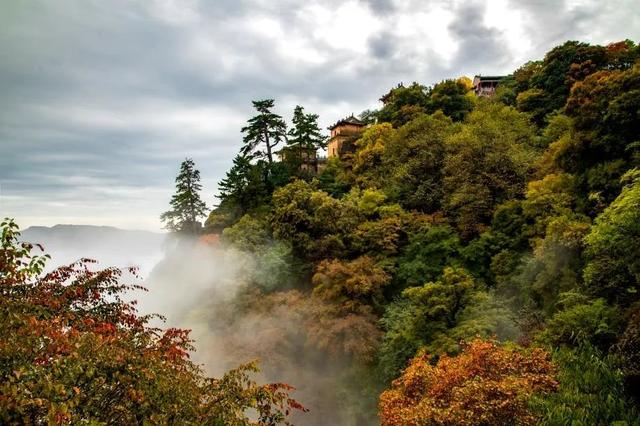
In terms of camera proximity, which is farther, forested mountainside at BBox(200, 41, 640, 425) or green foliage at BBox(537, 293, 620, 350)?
green foliage at BBox(537, 293, 620, 350)

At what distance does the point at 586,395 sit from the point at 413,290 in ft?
23.3

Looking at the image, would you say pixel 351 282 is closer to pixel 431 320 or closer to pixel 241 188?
pixel 431 320

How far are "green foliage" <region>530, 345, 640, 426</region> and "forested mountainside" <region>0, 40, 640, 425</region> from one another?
5cm

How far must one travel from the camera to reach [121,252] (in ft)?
301

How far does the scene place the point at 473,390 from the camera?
301 inches

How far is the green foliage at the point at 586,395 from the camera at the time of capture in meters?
9.11

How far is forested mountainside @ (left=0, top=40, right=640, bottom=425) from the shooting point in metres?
5.72

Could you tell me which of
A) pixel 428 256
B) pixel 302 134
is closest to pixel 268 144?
pixel 302 134

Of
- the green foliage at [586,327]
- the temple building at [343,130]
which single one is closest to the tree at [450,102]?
the temple building at [343,130]

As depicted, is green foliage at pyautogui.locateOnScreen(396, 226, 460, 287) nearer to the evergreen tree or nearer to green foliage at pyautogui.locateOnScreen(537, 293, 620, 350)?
green foliage at pyautogui.locateOnScreen(537, 293, 620, 350)

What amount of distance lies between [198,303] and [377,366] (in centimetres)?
1408

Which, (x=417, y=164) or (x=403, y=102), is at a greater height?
(x=403, y=102)

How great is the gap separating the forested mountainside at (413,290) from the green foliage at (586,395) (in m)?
0.05

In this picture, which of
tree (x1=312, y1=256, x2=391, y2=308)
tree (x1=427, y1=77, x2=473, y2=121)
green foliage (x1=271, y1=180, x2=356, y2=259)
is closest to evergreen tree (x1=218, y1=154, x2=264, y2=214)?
green foliage (x1=271, y1=180, x2=356, y2=259)
